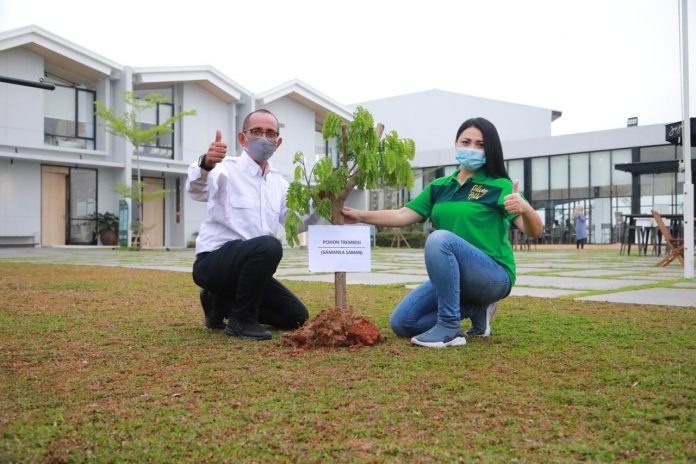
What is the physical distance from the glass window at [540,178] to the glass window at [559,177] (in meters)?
0.29

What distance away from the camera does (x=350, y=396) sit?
2152mm

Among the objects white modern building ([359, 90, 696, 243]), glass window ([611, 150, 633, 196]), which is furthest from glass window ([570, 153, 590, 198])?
glass window ([611, 150, 633, 196])

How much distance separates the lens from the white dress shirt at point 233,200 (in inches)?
137

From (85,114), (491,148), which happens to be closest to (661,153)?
(85,114)

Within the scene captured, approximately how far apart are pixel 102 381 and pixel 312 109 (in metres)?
27.0

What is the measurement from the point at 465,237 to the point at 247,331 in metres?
1.32

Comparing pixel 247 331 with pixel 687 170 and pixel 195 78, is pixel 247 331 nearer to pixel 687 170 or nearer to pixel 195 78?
pixel 687 170

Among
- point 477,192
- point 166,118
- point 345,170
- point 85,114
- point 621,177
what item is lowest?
point 477,192

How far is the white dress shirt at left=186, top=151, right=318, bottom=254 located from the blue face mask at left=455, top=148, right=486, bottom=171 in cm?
88

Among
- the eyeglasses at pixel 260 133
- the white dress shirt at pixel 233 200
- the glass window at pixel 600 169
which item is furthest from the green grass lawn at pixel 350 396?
the glass window at pixel 600 169

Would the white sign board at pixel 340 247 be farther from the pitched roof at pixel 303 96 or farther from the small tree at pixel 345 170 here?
the pitched roof at pixel 303 96

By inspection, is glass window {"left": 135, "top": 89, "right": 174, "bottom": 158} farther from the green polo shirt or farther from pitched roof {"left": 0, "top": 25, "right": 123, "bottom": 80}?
the green polo shirt

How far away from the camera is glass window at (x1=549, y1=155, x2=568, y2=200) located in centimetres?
3088

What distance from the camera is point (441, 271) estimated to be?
10.0 ft
